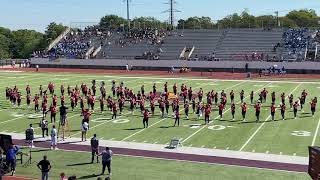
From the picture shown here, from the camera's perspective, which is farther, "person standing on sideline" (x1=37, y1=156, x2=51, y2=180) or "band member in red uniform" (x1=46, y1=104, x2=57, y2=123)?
"band member in red uniform" (x1=46, y1=104, x2=57, y2=123)

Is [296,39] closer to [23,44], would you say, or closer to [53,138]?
[53,138]

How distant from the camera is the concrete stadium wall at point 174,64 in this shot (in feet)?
173

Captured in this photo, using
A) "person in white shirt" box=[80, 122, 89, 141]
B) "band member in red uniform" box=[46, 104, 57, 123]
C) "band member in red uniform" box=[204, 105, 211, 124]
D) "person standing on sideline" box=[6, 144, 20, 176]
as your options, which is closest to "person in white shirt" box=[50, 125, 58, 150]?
"person in white shirt" box=[80, 122, 89, 141]

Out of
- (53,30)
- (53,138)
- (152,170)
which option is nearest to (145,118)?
(53,138)

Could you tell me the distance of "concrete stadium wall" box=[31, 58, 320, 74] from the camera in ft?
173

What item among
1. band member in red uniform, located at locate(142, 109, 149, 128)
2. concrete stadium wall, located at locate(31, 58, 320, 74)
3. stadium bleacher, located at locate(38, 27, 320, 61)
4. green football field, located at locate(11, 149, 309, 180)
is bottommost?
green football field, located at locate(11, 149, 309, 180)

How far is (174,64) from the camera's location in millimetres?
58781

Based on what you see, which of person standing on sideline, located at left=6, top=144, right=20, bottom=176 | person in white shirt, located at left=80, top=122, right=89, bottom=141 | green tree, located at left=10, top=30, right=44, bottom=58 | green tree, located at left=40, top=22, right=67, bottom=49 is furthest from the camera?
green tree, located at left=10, top=30, right=44, bottom=58

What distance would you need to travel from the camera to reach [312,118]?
85.0 feet

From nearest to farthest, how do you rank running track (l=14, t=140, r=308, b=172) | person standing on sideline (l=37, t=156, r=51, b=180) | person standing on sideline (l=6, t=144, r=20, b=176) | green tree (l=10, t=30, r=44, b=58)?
person standing on sideline (l=37, t=156, r=51, b=180) → person standing on sideline (l=6, t=144, r=20, b=176) → running track (l=14, t=140, r=308, b=172) → green tree (l=10, t=30, r=44, b=58)

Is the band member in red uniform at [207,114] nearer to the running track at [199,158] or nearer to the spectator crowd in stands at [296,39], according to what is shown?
the running track at [199,158]

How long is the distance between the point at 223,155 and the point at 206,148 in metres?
1.16

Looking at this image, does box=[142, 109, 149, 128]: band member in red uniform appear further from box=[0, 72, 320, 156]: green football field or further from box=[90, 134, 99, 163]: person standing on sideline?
box=[90, 134, 99, 163]: person standing on sideline

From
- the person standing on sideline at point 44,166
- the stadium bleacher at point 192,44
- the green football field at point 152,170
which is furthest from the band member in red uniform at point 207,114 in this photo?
the stadium bleacher at point 192,44
